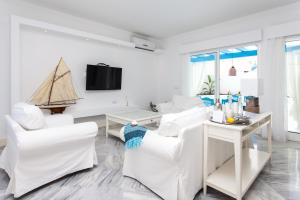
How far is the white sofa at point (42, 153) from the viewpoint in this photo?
5.42ft

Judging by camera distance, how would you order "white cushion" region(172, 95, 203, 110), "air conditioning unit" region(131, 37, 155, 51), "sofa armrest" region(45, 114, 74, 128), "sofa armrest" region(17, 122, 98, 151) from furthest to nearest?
"air conditioning unit" region(131, 37, 155, 51)
"white cushion" region(172, 95, 203, 110)
"sofa armrest" region(45, 114, 74, 128)
"sofa armrest" region(17, 122, 98, 151)

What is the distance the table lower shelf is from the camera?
65.1 inches

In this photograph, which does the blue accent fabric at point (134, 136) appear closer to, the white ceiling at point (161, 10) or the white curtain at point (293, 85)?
the white ceiling at point (161, 10)

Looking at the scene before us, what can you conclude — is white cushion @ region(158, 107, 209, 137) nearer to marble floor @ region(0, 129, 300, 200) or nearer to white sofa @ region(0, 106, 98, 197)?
marble floor @ region(0, 129, 300, 200)

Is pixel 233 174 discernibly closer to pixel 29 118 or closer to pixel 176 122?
pixel 176 122

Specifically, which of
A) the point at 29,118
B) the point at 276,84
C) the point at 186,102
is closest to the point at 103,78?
the point at 186,102

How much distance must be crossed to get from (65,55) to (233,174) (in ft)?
12.5

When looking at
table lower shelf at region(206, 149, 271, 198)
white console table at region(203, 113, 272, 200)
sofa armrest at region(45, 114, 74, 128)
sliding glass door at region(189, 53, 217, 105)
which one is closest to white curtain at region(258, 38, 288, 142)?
sliding glass door at region(189, 53, 217, 105)

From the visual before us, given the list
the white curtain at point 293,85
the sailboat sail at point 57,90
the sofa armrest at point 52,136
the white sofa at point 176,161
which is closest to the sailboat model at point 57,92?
the sailboat sail at point 57,90

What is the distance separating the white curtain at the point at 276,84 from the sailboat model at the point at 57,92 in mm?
4045

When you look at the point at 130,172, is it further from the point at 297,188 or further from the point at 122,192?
the point at 297,188

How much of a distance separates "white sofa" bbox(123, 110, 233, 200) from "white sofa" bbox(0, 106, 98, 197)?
25.8 inches

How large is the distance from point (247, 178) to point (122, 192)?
1.29 metres

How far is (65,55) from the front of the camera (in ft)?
12.6
